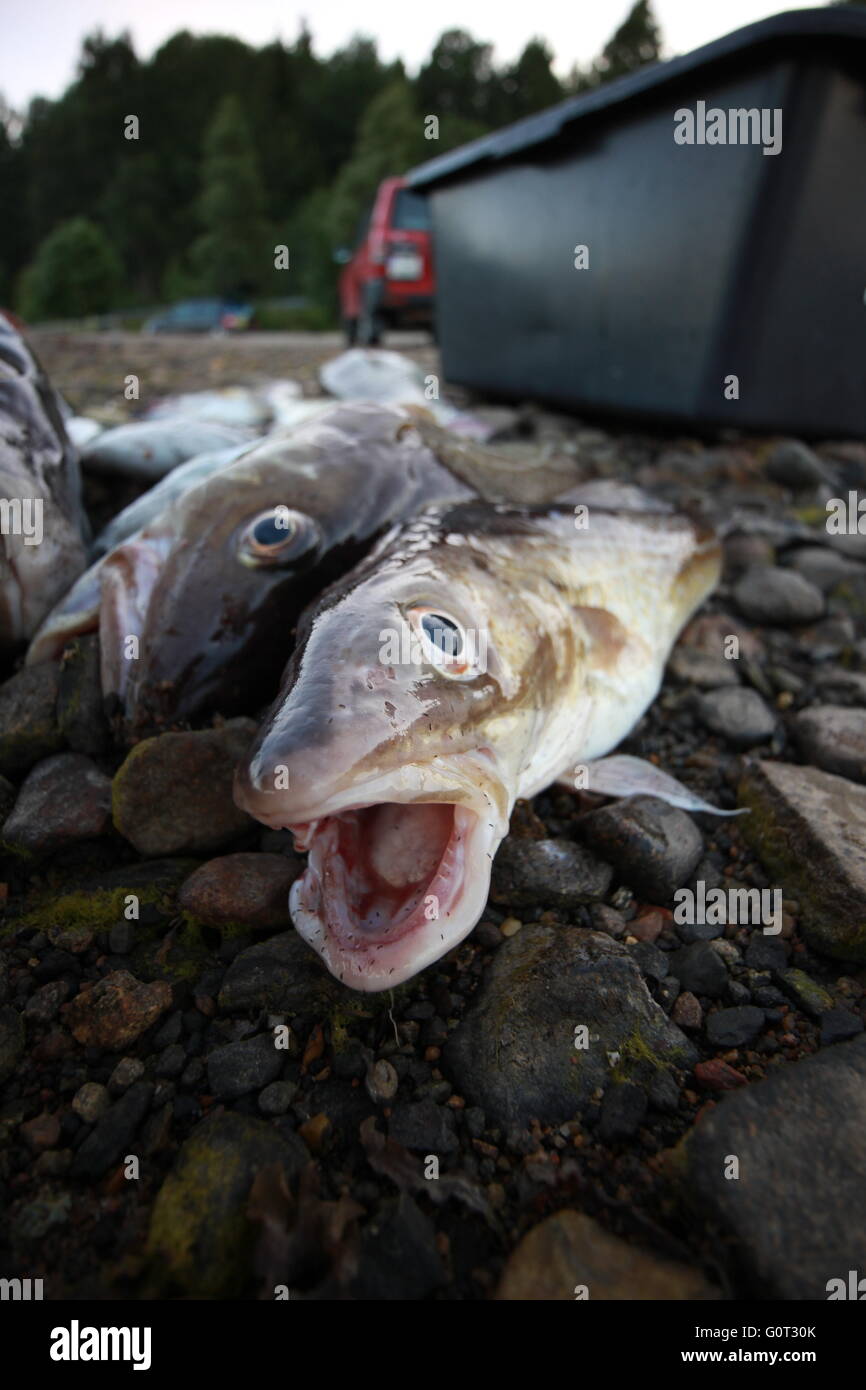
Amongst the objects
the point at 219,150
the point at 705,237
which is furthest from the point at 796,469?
the point at 219,150

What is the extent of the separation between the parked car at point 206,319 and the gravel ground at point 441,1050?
96.7 ft

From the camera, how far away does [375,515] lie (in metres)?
2.72

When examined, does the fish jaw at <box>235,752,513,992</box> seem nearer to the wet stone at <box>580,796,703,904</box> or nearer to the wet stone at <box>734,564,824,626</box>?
the wet stone at <box>580,796,703,904</box>

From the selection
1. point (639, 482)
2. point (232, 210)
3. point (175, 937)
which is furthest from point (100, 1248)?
point (232, 210)

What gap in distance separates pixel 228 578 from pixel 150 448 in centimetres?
200

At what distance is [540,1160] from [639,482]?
433 centimetres

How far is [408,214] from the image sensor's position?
12.5 meters

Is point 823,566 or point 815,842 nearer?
point 815,842

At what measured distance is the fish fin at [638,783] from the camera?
2273mm

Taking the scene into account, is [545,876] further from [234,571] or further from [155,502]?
[155,502]

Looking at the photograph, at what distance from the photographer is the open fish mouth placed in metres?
1.53

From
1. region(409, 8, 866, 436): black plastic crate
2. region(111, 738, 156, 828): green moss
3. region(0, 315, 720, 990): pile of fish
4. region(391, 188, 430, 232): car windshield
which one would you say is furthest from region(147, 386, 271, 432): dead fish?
region(391, 188, 430, 232): car windshield

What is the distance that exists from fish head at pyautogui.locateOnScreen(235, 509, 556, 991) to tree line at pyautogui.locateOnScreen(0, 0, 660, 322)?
126 ft
